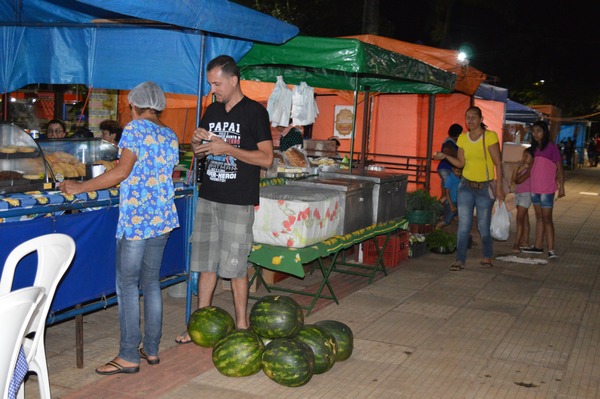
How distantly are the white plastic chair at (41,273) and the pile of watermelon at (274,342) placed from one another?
147cm

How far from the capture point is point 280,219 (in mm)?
6363

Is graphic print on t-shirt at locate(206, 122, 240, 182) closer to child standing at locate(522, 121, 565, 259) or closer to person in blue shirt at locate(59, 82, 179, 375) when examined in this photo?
person in blue shirt at locate(59, 82, 179, 375)

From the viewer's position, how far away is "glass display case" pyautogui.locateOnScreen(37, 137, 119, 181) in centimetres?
601

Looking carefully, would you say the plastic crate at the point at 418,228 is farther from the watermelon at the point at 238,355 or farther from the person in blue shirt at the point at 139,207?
the person in blue shirt at the point at 139,207

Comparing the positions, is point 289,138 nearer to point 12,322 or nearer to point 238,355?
point 238,355

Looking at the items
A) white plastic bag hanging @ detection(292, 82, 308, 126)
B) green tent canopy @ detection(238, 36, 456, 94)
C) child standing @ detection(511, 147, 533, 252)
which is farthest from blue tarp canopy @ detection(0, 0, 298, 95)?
child standing @ detection(511, 147, 533, 252)

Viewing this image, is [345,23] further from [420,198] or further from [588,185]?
[420,198]

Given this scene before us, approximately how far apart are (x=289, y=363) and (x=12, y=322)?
239 cm

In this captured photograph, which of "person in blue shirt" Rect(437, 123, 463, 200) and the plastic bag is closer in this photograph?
the plastic bag

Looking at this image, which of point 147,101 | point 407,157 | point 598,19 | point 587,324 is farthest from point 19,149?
point 598,19

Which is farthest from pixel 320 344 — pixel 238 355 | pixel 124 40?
pixel 124 40

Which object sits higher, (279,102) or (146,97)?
(279,102)

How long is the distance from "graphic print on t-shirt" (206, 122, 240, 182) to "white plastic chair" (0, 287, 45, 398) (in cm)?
256

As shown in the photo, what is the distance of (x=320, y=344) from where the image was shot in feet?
16.7
